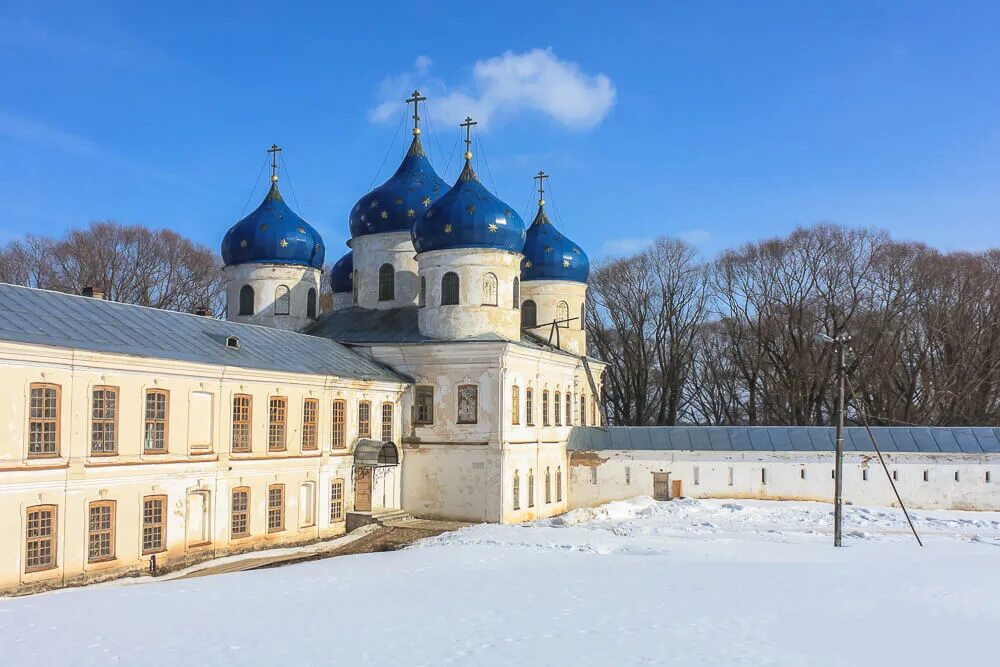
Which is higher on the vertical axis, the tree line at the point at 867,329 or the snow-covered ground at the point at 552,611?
the tree line at the point at 867,329

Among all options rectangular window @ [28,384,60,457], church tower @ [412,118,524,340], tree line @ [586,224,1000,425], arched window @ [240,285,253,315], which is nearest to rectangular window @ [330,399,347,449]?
church tower @ [412,118,524,340]

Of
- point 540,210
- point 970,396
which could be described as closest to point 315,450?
point 540,210

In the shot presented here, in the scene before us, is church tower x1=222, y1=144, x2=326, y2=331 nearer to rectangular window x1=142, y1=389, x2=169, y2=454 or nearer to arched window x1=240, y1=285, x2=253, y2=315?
arched window x1=240, y1=285, x2=253, y2=315

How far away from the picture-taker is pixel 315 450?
2322 cm

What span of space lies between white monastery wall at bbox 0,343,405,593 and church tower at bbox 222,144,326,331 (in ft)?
26.3

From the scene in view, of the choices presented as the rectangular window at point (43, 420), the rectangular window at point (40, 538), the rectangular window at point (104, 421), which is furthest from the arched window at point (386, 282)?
the rectangular window at point (40, 538)

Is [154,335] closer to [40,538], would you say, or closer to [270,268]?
[40,538]

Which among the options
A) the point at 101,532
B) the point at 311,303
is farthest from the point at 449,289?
the point at 101,532

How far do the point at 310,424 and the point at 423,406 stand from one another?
4.74m

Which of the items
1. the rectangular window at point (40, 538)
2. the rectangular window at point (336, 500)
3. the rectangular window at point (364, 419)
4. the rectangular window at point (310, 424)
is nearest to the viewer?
the rectangular window at point (40, 538)

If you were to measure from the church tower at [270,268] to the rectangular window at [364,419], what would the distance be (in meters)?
7.40

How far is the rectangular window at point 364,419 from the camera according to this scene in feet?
83.1

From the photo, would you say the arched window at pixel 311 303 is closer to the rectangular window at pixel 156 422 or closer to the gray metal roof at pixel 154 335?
Answer: the gray metal roof at pixel 154 335

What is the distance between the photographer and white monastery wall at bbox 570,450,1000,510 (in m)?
28.8
